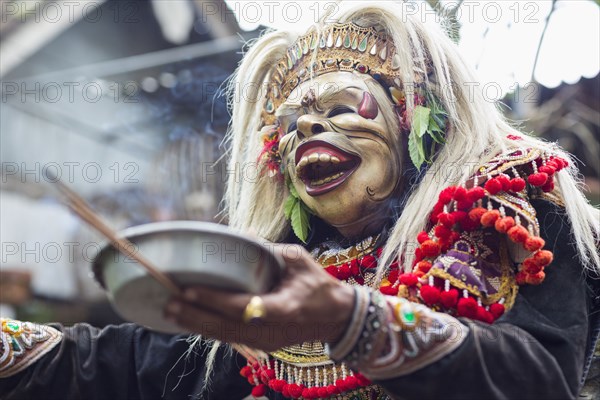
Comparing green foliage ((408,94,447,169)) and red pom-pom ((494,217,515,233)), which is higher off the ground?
green foliage ((408,94,447,169))

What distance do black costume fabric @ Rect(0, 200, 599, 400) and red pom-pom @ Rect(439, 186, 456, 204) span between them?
0.87 feet

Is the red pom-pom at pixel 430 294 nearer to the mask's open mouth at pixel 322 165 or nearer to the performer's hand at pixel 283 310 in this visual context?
the performer's hand at pixel 283 310

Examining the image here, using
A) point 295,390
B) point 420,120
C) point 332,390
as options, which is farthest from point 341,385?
point 420,120

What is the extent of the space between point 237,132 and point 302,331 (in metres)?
1.45

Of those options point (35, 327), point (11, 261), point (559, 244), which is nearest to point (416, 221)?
point (559, 244)

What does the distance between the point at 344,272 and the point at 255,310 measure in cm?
98

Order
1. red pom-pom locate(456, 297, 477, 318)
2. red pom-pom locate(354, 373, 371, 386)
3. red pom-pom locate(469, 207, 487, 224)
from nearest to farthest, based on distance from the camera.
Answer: red pom-pom locate(456, 297, 477, 318), red pom-pom locate(469, 207, 487, 224), red pom-pom locate(354, 373, 371, 386)

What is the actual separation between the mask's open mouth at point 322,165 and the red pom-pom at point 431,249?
1.35 feet

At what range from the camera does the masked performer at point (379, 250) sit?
1.87m

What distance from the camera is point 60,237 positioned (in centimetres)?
771

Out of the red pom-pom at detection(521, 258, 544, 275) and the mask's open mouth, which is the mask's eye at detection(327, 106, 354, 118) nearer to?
the mask's open mouth

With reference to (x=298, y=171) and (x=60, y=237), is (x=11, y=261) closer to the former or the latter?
(x=60, y=237)

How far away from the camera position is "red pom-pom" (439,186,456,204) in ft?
7.47

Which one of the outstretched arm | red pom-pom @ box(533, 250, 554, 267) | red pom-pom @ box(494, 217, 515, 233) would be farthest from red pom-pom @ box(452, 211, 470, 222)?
the outstretched arm
